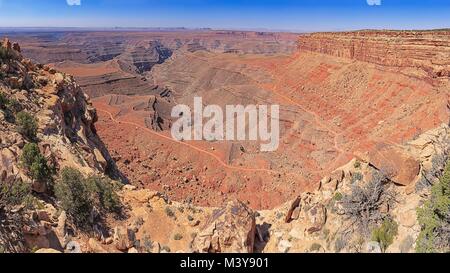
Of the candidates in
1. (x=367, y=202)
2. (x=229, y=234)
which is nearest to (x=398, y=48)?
(x=367, y=202)

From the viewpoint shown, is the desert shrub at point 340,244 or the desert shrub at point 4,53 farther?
the desert shrub at point 4,53

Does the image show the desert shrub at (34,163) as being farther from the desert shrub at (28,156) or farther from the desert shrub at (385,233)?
the desert shrub at (385,233)

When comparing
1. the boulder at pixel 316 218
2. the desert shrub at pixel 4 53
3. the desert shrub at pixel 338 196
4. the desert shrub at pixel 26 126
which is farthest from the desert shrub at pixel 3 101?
the desert shrub at pixel 338 196

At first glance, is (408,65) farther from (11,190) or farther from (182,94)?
(182,94)

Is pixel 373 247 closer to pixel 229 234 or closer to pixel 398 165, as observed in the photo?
pixel 398 165

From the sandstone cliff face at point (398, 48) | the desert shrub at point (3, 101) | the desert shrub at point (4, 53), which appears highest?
the sandstone cliff face at point (398, 48)

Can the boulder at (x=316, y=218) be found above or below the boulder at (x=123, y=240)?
above
